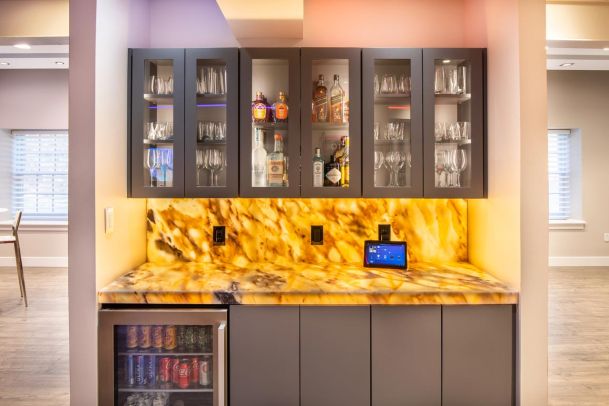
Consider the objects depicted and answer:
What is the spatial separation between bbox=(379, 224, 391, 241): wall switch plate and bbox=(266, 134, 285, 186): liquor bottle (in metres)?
0.79

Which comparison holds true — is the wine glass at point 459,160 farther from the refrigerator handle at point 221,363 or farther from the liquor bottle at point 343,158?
the refrigerator handle at point 221,363

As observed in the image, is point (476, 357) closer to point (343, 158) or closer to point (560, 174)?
point (343, 158)

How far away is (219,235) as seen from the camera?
2.62 meters

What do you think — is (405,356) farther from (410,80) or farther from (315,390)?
(410,80)

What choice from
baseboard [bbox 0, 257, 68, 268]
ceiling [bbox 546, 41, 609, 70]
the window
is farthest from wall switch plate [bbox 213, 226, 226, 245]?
the window

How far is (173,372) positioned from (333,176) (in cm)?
140

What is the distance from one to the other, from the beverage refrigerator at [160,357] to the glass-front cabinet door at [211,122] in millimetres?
734

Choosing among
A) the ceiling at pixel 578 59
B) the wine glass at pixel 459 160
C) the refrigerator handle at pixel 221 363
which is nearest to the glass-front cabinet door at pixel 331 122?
the wine glass at pixel 459 160

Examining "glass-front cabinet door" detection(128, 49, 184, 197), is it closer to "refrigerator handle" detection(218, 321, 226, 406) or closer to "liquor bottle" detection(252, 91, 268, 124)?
"liquor bottle" detection(252, 91, 268, 124)

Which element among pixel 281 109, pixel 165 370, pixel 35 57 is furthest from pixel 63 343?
pixel 35 57

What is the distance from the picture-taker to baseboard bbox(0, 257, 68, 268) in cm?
630

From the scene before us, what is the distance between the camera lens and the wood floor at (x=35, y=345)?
257 centimetres

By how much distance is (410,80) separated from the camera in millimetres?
2301

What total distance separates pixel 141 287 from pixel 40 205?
18.7 ft
